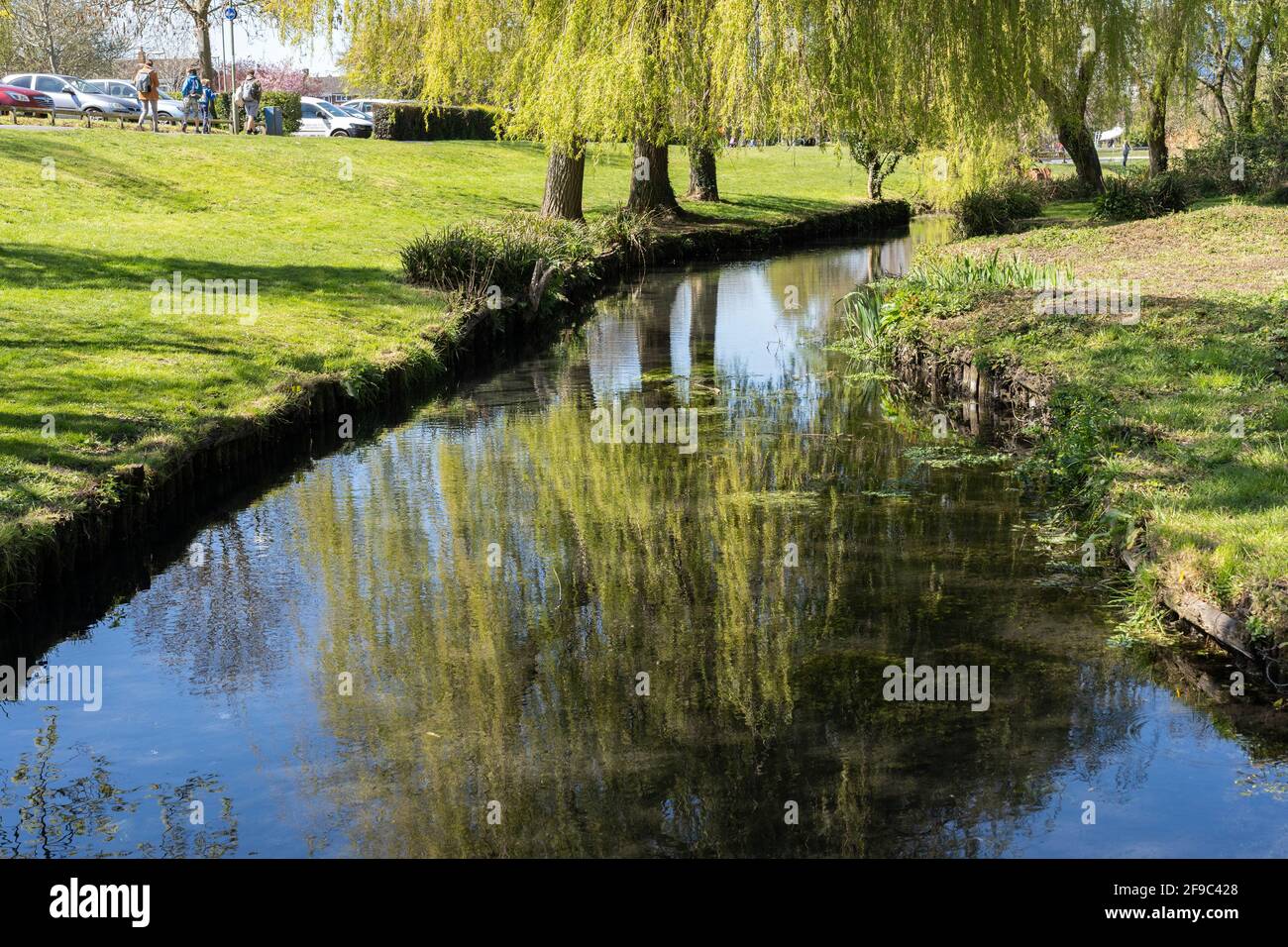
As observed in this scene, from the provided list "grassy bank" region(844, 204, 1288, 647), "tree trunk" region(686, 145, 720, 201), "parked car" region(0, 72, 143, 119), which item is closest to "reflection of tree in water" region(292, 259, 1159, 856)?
"grassy bank" region(844, 204, 1288, 647)

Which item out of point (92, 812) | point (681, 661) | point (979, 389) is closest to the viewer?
point (92, 812)

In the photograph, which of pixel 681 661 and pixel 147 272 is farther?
pixel 147 272

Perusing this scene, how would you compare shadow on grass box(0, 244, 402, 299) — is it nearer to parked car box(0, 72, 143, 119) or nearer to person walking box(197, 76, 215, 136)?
person walking box(197, 76, 215, 136)

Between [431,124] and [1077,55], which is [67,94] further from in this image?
[1077,55]

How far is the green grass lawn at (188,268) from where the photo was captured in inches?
411

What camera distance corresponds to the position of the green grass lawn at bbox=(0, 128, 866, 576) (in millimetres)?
10438

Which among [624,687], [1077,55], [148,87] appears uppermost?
[148,87]

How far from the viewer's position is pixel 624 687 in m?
7.22

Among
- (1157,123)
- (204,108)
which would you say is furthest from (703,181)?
(204,108)

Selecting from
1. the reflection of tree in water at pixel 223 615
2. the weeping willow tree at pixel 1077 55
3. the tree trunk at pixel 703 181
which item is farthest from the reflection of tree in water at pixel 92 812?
the tree trunk at pixel 703 181

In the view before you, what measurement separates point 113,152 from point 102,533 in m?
20.6

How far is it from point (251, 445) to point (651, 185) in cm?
2050

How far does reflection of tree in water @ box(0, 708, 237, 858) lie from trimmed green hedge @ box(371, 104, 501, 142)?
33099 millimetres

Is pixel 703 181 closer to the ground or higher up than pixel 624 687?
higher up
